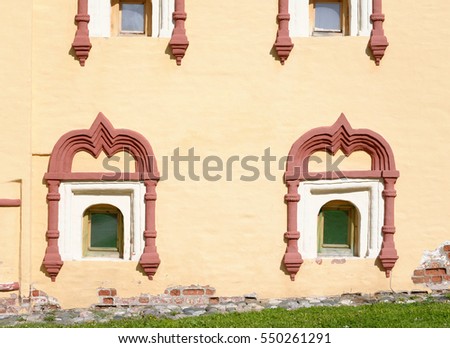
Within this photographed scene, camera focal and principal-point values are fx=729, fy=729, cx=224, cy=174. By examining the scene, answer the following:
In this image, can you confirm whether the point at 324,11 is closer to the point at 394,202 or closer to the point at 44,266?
the point at 394,202

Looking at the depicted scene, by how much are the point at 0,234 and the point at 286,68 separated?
3521mm

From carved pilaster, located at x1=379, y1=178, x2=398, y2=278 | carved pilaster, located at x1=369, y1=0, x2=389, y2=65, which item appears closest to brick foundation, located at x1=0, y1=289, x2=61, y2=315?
carved pilaster, located at x1=379, y1=178, x2=398, y2=278

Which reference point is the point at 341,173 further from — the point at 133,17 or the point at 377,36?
the point at 133,17

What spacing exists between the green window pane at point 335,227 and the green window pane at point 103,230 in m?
2.32

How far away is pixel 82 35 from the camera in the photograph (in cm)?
780

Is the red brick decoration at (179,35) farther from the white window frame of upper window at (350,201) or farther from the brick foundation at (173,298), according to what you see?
the brick foundation at (173,298)

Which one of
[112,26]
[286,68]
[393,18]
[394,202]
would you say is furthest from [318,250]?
[112,26]

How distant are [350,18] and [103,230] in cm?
358

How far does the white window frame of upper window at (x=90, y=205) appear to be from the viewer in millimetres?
7848

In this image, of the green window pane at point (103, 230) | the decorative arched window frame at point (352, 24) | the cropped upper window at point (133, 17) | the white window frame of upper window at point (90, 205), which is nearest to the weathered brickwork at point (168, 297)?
the white window frame of upper window at point (90, 205)

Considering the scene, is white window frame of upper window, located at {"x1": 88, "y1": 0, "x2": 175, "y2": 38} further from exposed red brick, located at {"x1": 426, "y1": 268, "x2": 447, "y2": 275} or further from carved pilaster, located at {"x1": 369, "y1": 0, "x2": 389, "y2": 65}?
exposed red brick, located at {"x1": 426, "y1": 268, "x2": 447, "y2": 275}

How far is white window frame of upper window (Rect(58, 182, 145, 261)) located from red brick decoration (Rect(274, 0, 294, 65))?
2.07 metres

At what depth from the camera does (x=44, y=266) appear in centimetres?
780

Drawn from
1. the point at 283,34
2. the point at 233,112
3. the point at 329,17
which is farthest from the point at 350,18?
the point at 233,112
